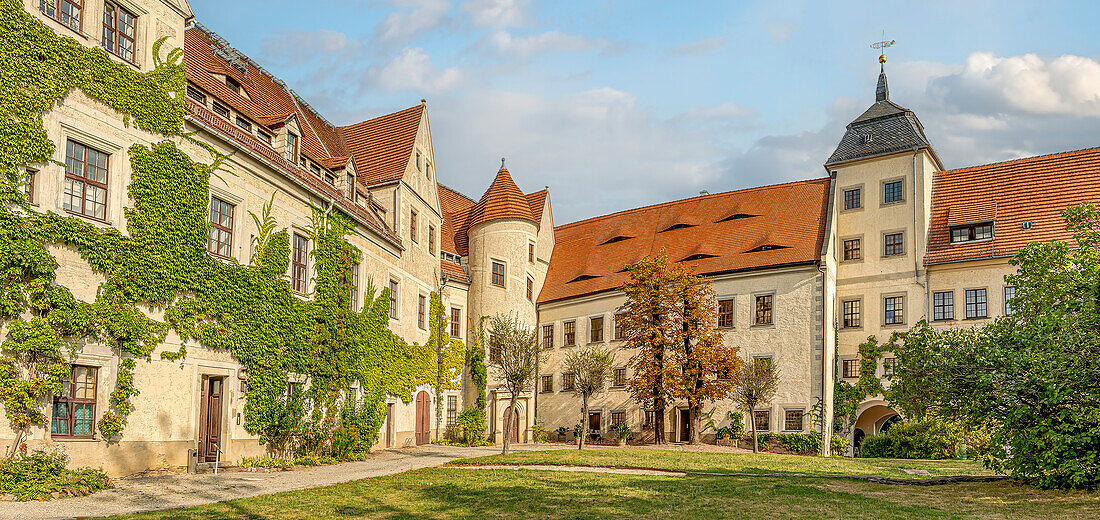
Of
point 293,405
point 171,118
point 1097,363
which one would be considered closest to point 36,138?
point 171,118

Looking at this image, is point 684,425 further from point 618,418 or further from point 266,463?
point 266,463

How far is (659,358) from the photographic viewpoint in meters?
40.1

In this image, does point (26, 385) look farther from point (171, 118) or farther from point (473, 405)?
point (473, 405)

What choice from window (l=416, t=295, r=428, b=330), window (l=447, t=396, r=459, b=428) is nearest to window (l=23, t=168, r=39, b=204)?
window (l=416, t=295, r=428, b=330)

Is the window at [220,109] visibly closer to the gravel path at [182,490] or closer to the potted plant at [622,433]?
the gravel path at [182,490]

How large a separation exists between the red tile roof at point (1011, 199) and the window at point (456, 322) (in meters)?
22.1

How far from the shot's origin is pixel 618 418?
46.8m

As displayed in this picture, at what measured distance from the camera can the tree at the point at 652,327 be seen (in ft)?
130

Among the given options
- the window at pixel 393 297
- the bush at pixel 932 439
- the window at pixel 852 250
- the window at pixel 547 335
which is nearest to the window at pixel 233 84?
the window at pixel 393 297

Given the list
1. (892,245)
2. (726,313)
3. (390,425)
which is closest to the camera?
(390,425)

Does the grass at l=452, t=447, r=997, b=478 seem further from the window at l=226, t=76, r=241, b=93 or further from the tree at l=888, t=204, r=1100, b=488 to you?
the window at l=226, t=76, r=241, b=93

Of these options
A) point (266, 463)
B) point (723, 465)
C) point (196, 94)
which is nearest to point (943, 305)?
point (723, 465)

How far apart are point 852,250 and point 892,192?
3302mm

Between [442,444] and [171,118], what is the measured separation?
855 inches
